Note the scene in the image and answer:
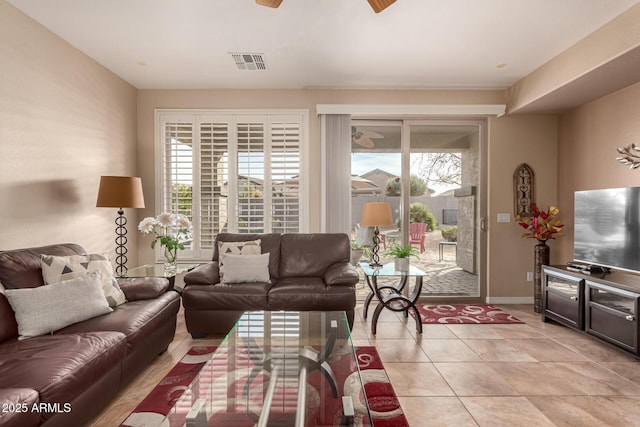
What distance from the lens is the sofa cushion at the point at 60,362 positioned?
1.55 meters

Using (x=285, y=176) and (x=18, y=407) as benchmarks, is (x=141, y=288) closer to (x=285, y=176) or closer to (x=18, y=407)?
(x=18, y=407)

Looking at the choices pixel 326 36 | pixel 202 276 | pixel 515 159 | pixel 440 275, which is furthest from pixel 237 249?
pixel 515 159

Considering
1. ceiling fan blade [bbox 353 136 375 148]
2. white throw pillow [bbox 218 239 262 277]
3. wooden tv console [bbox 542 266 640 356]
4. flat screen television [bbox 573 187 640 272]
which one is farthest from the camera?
ceiling fan blade [bbox 353 136 375 148]

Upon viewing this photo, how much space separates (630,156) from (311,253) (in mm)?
3191

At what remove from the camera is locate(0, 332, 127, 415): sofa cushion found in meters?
1.55

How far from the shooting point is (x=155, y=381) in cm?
242

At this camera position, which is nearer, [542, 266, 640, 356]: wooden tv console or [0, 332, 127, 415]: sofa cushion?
[0, 332, 127, 415]: sofa cushion

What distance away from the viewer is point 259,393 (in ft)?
5.13

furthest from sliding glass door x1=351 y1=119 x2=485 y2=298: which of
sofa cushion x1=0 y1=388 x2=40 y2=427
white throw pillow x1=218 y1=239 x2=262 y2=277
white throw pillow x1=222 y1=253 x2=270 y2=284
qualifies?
sofa cushion x1=0 y1=388 x2=40 y2=427

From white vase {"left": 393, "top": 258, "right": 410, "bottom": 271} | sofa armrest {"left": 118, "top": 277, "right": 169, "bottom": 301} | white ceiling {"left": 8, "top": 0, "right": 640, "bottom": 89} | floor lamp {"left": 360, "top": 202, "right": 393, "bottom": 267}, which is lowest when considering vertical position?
sofa armrest {"left": 118, "top": 277, "right": 169, "bottom": 301}

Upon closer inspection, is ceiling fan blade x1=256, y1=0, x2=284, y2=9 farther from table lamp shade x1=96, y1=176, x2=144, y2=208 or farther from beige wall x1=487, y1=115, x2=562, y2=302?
beige wall x1=487, y1=115, x2=562, y2=302

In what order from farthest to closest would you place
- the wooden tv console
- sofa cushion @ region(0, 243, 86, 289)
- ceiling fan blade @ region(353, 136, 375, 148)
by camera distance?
ceiling fan blade @ region(353, 136, 375, 148), the wooden tv console, sofa cushion @ region(0, 243, 86, 289)

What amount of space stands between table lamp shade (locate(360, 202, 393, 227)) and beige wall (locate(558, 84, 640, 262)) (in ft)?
7.64

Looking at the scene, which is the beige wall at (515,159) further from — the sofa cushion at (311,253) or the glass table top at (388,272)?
the sofa cushion at (311,253)
